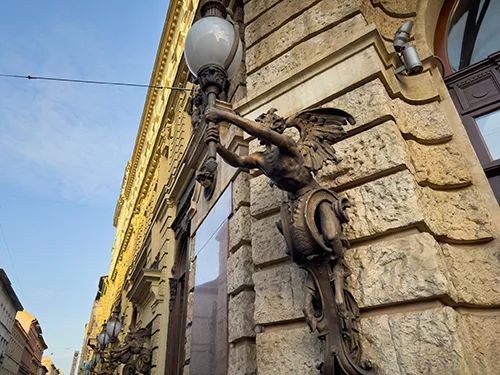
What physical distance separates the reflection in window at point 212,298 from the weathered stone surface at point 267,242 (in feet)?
2.77

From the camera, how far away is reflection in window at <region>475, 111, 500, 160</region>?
2.83m

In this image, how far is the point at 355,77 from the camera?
9.89ft

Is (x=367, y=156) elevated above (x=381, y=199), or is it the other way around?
(x=367, y=156)

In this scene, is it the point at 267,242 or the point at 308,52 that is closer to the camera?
the point at 267,242

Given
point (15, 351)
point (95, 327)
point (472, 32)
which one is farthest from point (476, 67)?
point (15, 351)

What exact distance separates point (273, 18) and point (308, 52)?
92 cm

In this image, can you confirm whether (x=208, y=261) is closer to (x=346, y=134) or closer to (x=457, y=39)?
(x=346, y=134)

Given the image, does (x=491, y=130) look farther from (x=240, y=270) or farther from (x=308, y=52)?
(x=240, y=270)

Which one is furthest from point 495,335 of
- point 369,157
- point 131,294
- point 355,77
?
point 131,294

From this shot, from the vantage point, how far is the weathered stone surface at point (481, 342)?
1.96 meters

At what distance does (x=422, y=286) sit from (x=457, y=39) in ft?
8.73

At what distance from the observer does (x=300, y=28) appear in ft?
12.5

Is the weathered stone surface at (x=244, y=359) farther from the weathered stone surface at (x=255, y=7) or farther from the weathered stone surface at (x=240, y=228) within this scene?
the weathered stone surface at (x=255, y=7)

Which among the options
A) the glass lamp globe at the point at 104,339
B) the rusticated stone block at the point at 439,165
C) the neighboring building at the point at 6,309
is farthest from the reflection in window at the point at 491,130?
the neighboring building at the point at 6,309
